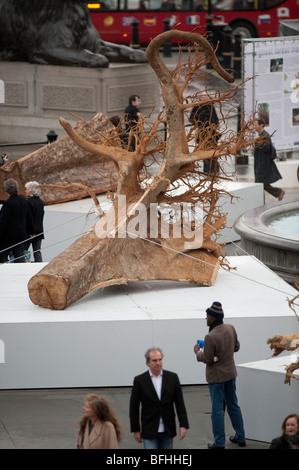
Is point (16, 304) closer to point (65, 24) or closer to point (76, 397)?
point (76, 397)

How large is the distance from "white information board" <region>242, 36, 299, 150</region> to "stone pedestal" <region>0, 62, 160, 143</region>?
2814 millimetres

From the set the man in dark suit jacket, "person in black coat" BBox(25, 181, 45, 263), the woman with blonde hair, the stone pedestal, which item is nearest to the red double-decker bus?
the stone pedestal

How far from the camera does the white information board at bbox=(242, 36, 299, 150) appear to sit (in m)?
18.2

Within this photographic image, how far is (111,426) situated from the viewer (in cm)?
610

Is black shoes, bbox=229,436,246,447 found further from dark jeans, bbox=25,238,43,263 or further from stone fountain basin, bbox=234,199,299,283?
dark jeans, bbox=25,238,43,263

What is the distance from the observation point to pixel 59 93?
2131cm

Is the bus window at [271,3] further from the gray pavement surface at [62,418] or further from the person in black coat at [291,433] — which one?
the person in black coat at [291,433]

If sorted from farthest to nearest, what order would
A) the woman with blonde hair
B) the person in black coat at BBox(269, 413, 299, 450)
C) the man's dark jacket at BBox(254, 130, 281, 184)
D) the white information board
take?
the white information board < the man's dark jacket at BBox(254, 130, 281, 184) < the person in black coat at BBox(269, 413, 299, 450) < the woman with blonde hair

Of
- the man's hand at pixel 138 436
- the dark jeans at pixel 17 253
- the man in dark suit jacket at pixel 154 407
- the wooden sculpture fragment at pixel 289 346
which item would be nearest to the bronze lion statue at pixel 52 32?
the dark jeans at pixel 17 253

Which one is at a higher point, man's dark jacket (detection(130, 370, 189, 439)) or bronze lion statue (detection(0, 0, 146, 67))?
bronze lion statue (detection(0, 0, 146, 67))

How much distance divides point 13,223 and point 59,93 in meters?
9.58

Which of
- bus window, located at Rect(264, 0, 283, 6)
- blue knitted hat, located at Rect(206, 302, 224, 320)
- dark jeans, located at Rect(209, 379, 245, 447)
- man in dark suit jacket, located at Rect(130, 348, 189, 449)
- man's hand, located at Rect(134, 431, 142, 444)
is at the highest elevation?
bus window, located at Rect(264, 0, 283, 6)
